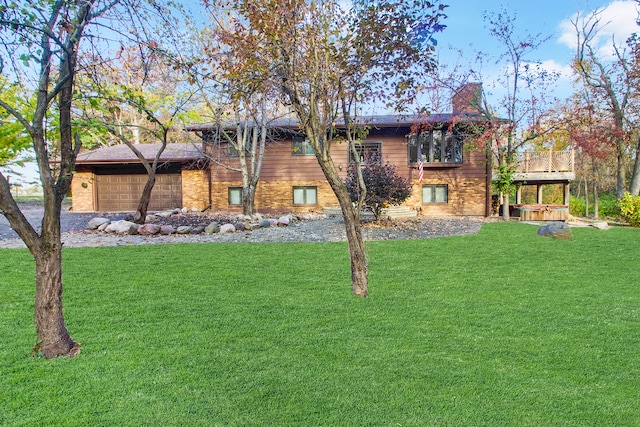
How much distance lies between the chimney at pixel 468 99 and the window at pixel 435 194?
342 centimetres

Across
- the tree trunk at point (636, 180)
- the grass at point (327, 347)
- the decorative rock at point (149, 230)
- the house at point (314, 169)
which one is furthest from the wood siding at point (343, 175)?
the grass at point (327, 347)

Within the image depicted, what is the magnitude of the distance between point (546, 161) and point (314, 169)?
9911 millimetres

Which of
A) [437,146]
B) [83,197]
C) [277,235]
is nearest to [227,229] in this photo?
[277,235]

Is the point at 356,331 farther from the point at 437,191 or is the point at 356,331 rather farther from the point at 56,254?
the point at 437,191

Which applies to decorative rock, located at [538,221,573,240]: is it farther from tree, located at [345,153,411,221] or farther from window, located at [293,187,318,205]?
window, located at [293,187,318,205]

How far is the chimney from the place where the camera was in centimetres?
1620

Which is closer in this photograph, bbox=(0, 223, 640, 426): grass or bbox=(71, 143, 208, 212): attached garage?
bbox=(0, 223, 640, 426): grass

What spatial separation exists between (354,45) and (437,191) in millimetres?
14849

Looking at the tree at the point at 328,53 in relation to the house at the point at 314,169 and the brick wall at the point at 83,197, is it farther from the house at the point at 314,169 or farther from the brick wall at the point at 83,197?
the brick wall at the point at 83,197

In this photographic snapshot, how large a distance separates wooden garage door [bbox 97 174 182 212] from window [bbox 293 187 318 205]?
6145mm

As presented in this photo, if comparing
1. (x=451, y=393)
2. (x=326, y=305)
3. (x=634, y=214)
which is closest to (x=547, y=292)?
(x=326, y=305)

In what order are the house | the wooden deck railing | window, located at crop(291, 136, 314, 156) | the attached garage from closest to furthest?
the wooden deck railing, the house, window, located at crop(291, 136, 314, 156), the attached garage

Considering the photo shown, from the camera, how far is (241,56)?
15.2 ft

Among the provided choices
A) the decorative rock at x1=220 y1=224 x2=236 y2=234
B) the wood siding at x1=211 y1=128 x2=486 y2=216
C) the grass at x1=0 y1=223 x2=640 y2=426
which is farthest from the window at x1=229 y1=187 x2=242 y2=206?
the grass at x1=0 y1=223 x2=640 y2=426
